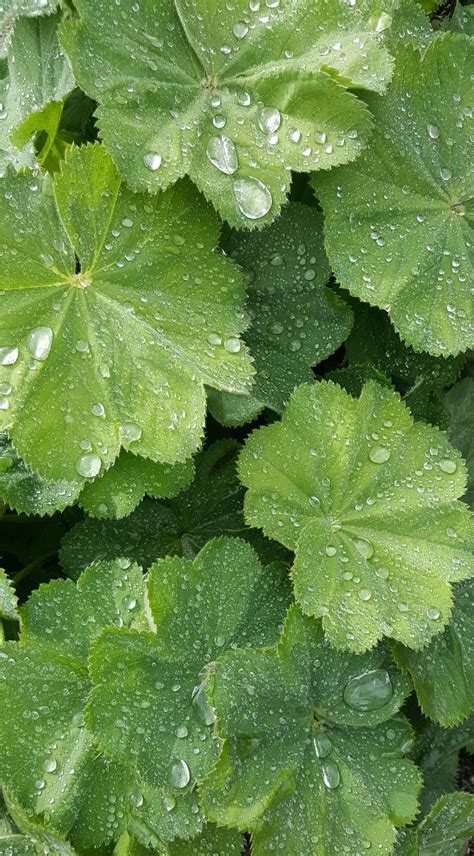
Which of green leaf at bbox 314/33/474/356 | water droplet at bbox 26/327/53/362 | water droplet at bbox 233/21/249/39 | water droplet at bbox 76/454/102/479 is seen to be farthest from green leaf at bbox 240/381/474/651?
water droplet at bbox 233/21/249/39

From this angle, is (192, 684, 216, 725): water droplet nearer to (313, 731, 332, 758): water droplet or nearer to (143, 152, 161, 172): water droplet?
(313, 731, 332, 758): water droplet

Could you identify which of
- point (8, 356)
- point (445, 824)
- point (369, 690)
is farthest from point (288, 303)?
point (445, 824)

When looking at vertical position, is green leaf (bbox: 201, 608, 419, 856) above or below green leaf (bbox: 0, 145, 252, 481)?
below

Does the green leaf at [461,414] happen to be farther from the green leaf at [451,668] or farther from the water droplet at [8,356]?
the water droplet at [8,356]

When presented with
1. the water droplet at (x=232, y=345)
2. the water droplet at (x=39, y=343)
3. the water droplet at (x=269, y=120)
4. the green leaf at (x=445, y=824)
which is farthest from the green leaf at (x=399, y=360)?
the green leaf at (x=445, y=824)

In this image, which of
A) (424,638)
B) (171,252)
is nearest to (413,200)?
(171,252)

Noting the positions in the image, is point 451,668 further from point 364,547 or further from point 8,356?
point 8,356
